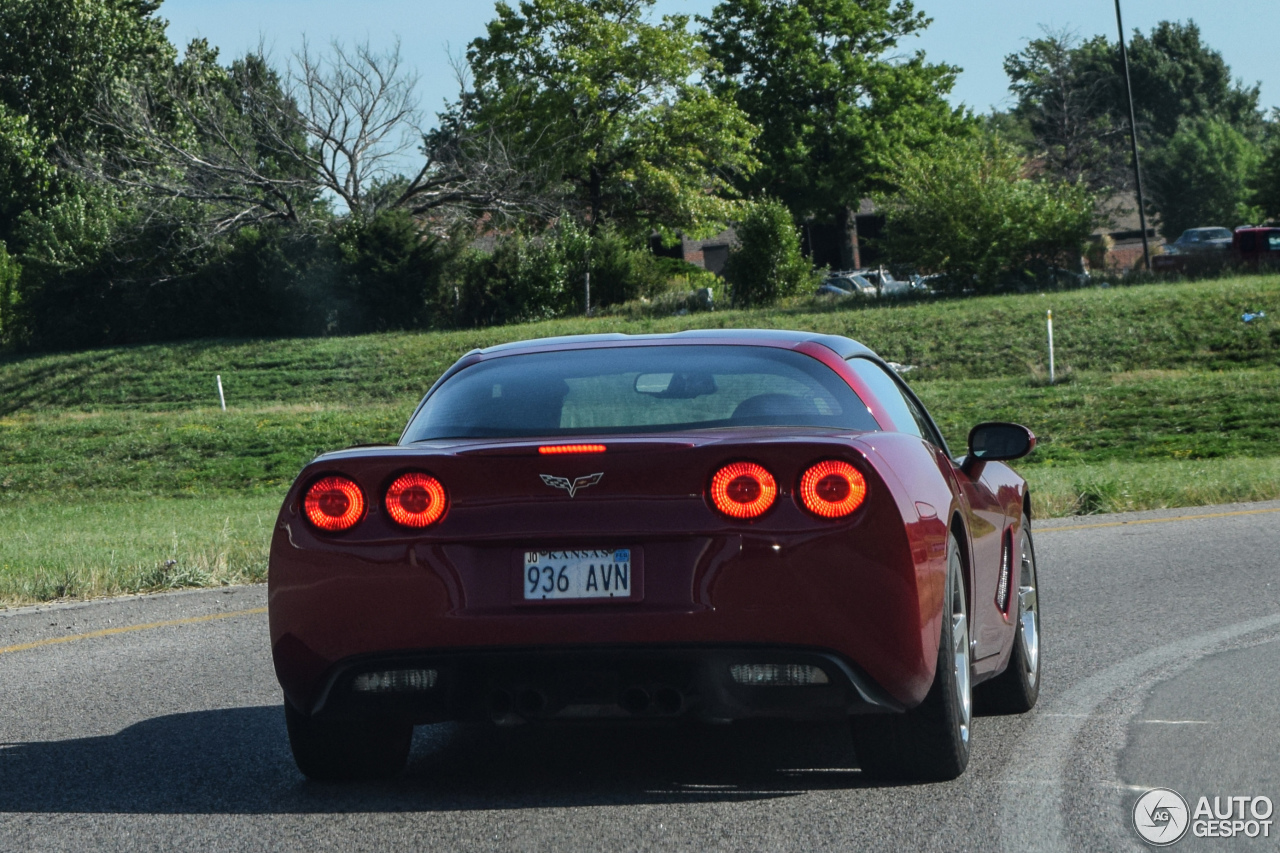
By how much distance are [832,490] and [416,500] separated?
1.12 m

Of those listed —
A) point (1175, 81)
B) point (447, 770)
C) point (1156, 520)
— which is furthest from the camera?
point (1175, 81)

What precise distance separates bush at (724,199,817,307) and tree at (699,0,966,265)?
17043mm

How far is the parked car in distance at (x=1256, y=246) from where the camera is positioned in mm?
43250

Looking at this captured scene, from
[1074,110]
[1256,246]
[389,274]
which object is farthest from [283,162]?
[1074,110]

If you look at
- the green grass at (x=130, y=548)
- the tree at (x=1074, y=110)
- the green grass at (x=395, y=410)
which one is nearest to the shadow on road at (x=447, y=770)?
the green grass at (x=130, y=548)

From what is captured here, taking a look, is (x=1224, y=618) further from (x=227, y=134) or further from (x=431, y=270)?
(x=227, y=134)

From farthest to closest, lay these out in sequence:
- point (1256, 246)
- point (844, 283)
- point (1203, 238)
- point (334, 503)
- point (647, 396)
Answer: point (1203, 238)
point (844, 283)
point (1256, 246)
point (647, 396)
point (334, 503)

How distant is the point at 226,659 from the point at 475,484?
3.83 metres

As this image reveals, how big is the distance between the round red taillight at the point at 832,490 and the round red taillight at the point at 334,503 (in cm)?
123

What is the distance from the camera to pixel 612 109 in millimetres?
58438

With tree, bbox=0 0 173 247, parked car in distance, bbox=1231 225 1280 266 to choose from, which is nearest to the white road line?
parked car in distance, bbox=1231 225 1280 266

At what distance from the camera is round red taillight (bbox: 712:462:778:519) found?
4.40 m

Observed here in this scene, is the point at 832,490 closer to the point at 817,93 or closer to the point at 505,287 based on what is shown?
the point at 505,287

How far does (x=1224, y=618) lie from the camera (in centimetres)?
831
